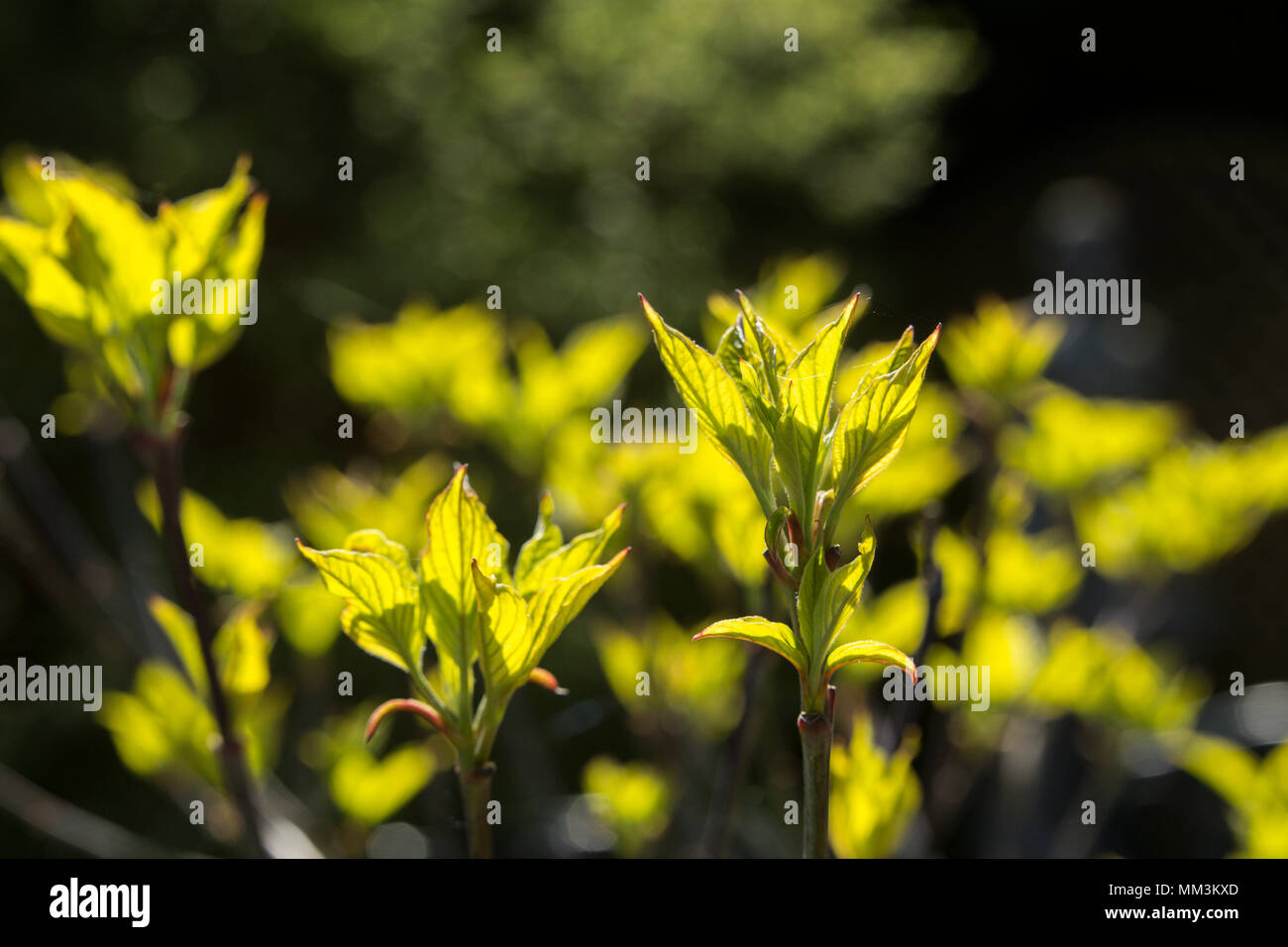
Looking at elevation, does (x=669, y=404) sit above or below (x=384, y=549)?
above

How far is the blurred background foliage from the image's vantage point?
725 mm

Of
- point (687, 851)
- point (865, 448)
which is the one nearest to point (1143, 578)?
point (687, 851)

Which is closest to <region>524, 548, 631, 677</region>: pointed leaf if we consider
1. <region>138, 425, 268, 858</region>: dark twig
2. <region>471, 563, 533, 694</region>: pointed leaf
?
<region>471, 563, 533, 694</region>: pointed leaf

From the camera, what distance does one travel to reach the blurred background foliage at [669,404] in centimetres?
73

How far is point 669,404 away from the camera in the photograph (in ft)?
3.76

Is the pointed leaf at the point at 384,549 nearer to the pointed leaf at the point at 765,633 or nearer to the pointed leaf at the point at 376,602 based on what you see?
the pointed leaf at the point at 376,602

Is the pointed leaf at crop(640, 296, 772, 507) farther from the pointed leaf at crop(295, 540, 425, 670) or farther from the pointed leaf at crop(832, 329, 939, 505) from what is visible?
the pointed leaf at crop(295, 540, 425, 670)

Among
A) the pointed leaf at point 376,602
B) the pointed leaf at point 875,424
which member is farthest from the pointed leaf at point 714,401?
the pointed leaf at point 376,602

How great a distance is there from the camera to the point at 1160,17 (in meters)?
4.38

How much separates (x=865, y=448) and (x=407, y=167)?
2987 millimetres

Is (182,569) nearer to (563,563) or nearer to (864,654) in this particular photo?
(563,563)

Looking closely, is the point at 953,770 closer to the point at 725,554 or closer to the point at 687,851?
the point at 687,851

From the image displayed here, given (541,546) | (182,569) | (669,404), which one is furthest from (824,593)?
(669,404)

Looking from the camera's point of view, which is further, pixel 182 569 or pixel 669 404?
pixel 669 404
